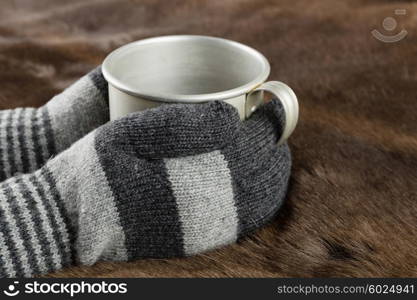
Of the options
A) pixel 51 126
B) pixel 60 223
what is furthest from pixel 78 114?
pixel 60 223

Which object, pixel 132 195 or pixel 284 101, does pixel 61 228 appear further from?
pixel 284 101

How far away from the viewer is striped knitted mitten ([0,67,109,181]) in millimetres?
548

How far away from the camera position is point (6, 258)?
427 mm

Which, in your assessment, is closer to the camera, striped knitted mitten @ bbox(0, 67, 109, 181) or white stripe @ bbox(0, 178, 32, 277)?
white stripe @ bbox(0, 178, 32, 277)

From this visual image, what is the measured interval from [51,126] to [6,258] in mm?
164

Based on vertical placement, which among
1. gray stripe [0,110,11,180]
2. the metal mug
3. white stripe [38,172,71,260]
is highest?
the metal mug

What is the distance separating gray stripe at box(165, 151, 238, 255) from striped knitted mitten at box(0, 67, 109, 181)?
140 mm

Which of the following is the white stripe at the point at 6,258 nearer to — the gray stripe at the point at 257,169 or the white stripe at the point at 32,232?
the white stripe at the point at 32,232

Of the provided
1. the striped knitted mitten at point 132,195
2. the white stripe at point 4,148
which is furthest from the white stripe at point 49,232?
the white stripe at point 4,148

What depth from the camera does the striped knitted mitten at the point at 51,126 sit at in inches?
21.6

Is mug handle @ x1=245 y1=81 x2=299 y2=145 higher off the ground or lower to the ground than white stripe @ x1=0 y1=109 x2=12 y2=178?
higher

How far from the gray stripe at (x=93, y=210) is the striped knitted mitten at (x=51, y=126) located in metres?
0.11

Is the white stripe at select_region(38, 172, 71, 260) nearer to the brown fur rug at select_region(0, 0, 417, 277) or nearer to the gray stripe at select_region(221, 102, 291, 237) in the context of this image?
the brown fur rug at select_region(0, 0, 417, 277)

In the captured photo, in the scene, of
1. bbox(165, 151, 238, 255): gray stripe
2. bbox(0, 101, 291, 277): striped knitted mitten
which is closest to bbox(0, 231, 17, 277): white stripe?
bbox(0, 101, 291, 277): striped knitted mitten
